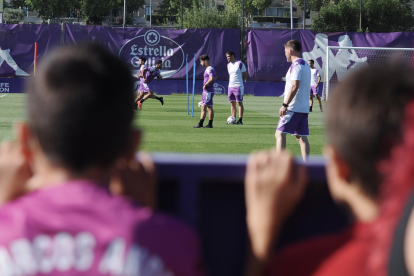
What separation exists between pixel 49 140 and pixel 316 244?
64 centimetres

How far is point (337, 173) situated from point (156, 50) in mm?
26969

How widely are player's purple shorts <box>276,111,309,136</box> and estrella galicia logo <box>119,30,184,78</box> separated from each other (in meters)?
20.0

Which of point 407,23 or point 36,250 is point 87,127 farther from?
point 407,23

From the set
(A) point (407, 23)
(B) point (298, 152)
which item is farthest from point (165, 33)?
(A) point (407, 23)

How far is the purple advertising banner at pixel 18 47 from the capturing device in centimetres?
2645

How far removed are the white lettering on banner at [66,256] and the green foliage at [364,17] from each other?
60.5 meters

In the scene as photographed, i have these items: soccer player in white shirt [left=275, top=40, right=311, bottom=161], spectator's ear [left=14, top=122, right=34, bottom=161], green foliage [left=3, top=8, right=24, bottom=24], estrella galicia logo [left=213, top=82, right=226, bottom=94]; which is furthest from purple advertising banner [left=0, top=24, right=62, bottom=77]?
green foliage [left=3, top=8, right=24, bottom=24]

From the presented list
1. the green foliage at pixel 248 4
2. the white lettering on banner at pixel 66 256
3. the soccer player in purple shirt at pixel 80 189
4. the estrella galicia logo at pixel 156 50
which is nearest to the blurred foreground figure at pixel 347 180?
the soccer player in purple shirt at pixel 80 189

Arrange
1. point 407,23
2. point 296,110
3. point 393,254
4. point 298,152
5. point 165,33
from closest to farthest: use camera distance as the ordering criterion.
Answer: point 393,254
point 296,110
point 298,152
point 165,33
point 407,23

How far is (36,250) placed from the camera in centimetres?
109

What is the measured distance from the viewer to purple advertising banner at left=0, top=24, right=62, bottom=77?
2645cm

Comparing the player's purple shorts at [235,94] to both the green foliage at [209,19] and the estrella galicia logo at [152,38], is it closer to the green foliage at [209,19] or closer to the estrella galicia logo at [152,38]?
the estrella galicia logo at [152,38]

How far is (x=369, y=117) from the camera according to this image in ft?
3.62

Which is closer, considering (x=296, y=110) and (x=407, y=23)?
(x=296, y=110)
